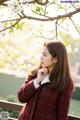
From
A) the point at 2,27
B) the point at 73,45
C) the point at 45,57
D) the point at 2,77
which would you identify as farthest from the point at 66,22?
the point at 2,77

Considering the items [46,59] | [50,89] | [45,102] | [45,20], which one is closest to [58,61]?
[46,59]

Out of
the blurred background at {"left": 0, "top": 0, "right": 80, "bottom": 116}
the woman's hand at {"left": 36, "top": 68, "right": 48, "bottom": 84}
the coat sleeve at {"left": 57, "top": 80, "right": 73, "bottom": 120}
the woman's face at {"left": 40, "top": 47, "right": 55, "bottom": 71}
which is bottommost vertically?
the coat sleeve at {"left": 57, "top": 80, "right": 73, "bottom": 120}

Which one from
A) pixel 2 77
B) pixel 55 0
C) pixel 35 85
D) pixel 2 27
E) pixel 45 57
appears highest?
pixel 55 0

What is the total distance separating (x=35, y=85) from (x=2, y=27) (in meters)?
0.86

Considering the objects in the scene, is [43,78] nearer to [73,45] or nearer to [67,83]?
[67,83]

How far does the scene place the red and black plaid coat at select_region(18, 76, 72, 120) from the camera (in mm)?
3125

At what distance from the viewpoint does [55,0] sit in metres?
3.66

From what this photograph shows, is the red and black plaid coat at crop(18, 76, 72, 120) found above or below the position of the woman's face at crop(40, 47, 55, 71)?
below

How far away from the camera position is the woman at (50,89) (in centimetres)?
313

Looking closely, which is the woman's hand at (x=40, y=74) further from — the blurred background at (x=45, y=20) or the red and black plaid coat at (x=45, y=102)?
the blurred background at (x=45, y=20)

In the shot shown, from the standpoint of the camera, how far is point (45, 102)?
3150 millimetres

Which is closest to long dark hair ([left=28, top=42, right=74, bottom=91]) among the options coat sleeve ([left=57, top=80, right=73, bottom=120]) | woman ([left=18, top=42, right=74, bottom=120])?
woman ([left=18, top=42, right=74, bottom=120])

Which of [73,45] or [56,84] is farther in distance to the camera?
[73,45]

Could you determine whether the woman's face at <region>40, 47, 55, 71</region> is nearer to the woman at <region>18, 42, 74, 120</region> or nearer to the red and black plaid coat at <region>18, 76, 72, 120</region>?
the woman at <region>18, 42, 74, 120</region>
